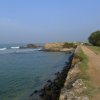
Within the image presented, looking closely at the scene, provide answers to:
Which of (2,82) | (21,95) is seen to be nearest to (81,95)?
(21,95)

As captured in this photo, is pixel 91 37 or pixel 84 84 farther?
pixel 91 37

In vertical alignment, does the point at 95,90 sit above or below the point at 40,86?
above

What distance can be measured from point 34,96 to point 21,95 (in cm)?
99

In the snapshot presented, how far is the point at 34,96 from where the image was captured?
688 inches

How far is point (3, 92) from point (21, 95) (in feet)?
5.98

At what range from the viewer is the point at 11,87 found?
21047 millimetres

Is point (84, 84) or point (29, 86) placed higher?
point (84, 84)

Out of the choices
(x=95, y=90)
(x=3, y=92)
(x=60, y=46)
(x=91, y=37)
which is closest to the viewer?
(x=95, y=90)

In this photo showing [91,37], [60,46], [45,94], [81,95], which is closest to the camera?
[81,95]

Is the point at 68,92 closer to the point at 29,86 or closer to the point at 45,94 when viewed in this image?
the point at 45,94

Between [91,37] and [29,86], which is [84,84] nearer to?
[29,86]

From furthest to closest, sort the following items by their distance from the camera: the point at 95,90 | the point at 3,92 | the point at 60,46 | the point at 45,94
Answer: the point at 60,46, the point at 3,92, the point at 45,94, the point at 95,90

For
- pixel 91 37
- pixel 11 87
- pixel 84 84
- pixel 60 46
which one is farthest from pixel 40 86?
pixel 60 46

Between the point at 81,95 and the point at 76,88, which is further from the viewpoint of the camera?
the point at 76,88
